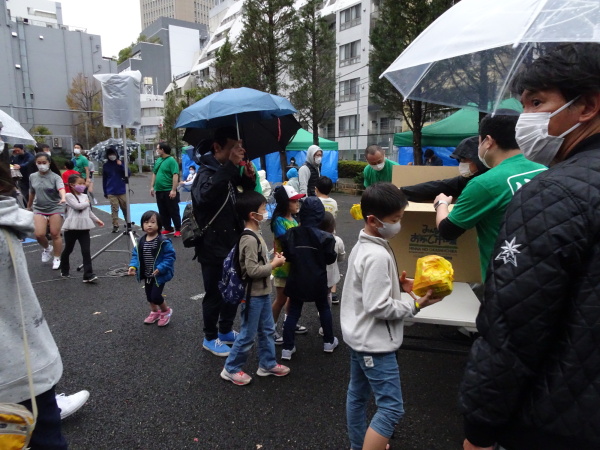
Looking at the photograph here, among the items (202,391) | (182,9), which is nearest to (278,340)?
(202,391)

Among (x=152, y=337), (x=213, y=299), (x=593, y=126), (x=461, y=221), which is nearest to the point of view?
(x=593, y=126)

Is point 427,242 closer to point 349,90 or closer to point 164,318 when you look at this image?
point 164,318

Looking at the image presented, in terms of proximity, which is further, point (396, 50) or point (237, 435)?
point (396, 50)

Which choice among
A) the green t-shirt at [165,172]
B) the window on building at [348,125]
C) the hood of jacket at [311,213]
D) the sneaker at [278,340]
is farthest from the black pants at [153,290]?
the window on building at [348,125]

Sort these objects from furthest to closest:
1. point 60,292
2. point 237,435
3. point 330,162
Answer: point 330,162, point 60,292, point 237,435

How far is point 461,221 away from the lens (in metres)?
2.21

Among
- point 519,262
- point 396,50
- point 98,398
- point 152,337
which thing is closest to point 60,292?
point 152,337

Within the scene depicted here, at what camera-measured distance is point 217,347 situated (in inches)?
138

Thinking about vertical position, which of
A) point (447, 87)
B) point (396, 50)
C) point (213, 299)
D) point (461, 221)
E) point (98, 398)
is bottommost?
point (98, 398)

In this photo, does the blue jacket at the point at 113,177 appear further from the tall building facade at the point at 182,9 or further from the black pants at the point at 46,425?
the tall building facade at the point at 182,9

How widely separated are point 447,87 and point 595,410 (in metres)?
2.39

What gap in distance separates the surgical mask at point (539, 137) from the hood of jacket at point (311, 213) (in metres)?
2.01

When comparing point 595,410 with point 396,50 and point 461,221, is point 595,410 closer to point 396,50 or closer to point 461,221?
point 461,221

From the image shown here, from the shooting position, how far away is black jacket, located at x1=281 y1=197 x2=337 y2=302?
3203mm
